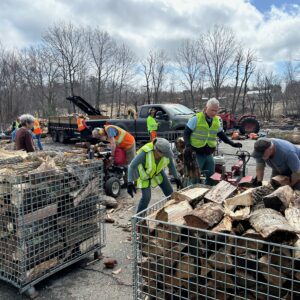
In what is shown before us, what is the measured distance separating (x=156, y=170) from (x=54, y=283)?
1.89 m

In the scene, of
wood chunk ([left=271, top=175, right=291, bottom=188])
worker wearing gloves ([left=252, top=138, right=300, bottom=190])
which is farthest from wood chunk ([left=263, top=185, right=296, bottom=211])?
worker wearing gloves ([left=252, top=138, right=300, bottom=190])

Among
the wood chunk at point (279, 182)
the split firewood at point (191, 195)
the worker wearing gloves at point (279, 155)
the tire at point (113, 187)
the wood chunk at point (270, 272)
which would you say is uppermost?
the worker wearing gloves at point (279, 155)

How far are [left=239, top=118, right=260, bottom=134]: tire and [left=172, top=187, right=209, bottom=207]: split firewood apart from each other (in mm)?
17156

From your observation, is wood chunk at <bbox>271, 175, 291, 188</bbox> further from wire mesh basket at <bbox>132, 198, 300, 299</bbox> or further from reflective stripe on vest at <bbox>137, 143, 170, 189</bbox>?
reflective stripe on vest at <bbox>137, 143, 170, 189</bbox>

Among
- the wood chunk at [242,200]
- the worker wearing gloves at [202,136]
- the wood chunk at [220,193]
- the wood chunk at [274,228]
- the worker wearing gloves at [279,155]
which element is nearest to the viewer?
the wood chunk at [274,228]

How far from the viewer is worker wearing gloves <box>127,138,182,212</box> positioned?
445cm

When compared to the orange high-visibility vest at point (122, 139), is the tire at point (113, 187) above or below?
below

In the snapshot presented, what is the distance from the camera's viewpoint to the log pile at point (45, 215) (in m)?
3.46

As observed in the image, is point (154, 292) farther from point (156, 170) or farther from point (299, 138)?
point (299, 138)

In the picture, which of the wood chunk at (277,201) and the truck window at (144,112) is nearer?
the wood chunk at (277,201)

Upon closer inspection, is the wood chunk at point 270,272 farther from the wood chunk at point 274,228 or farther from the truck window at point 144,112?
the truck window at point 144,112

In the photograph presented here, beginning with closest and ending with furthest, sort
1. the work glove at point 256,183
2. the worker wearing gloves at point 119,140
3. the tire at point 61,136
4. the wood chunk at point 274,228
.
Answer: the wood chunk at point 274,228 < the work glove at point 256,183 < the worker wearing gloves at point 119,140 < the tire at point 61,136

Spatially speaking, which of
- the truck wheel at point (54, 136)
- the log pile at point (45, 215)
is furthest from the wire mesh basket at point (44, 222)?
the truck wheel at point (54, 136)

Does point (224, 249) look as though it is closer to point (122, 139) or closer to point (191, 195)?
point (191, 195)
